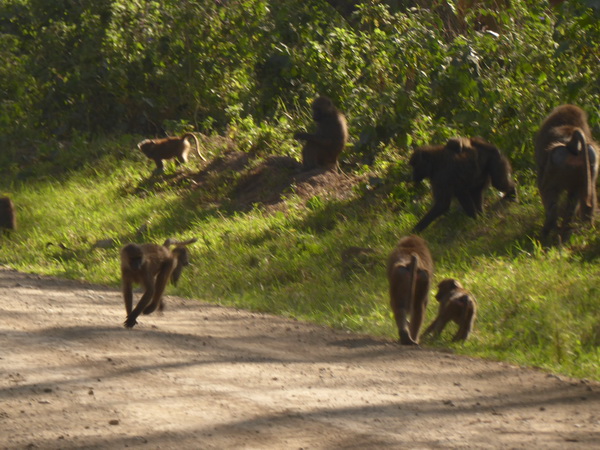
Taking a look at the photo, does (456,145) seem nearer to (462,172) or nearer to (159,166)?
(462,172)

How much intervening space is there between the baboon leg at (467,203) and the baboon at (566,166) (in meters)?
1.11

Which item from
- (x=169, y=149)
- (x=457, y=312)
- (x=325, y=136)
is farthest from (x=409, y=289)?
(x=169, y=149)

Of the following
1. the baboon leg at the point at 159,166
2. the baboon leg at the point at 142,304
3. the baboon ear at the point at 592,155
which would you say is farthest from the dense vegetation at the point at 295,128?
the baboon leg at the point at 142,304

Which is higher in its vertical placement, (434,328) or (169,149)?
(169,149)

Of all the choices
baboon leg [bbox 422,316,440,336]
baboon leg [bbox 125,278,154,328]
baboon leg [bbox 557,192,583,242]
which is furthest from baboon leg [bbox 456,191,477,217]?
baboon leg [bbox 125,278,154,328]

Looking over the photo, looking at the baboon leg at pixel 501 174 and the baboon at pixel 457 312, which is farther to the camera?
the baboon leg at pixel 501 174

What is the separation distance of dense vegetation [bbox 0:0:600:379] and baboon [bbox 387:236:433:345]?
1.20 ft

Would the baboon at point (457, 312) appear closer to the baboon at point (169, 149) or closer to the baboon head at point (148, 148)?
the baboon at point (169, 149)

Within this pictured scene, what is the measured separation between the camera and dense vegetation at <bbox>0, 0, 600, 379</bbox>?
394 inches

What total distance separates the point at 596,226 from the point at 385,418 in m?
5.71

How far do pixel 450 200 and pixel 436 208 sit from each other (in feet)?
0.61

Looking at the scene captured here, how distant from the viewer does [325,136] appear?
583 inches

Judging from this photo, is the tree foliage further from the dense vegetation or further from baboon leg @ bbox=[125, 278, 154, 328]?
baboon leg @ bbox=[125, 278, 154, 328]

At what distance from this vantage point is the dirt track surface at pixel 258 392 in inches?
210
